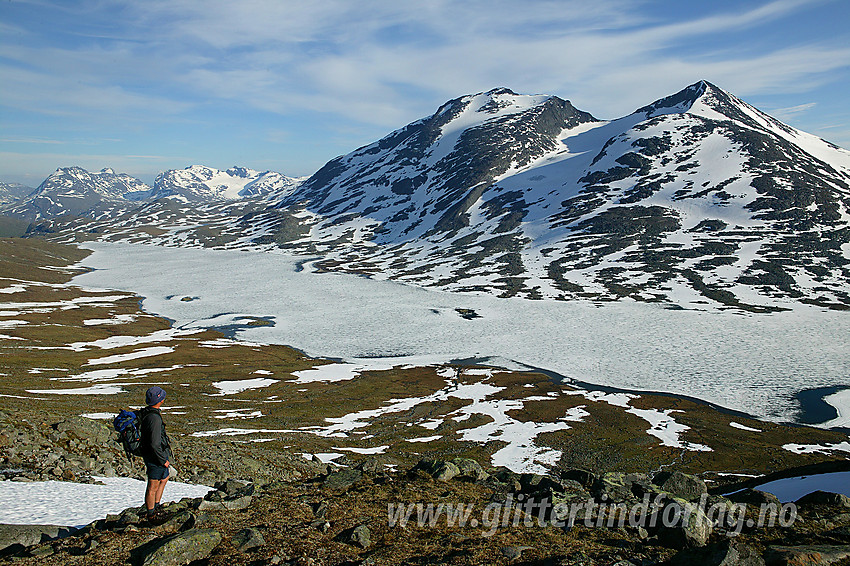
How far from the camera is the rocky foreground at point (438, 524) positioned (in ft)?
37.0

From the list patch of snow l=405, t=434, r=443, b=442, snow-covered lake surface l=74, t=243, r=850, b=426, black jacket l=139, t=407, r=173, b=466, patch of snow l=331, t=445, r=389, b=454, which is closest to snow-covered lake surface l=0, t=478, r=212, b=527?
black jacket l=139, t=407, r=173, b=466

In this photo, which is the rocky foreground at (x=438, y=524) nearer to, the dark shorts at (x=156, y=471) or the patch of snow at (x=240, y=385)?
the dark shorts at (x=156, y=471)

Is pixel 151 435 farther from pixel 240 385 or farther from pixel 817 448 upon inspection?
pixel 817 448

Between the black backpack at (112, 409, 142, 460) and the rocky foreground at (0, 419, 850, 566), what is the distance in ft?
6.82

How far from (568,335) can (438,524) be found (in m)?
83.9

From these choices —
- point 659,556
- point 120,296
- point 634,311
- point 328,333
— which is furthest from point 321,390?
point 120,296

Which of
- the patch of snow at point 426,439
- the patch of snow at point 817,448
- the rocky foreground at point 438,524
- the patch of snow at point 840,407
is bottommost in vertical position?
the patch of snow at point 426,439

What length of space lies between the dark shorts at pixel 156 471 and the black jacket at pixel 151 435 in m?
0.12

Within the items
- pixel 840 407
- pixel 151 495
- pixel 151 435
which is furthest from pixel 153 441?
pixel 840 407

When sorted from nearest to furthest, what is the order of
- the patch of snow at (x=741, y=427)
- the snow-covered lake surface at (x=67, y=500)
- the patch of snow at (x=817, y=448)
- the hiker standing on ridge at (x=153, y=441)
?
1. the hiker standing on ridge at (x=153, y=441)
2. the snow-covered lake surface at (x=67, y=500)
3. the patch of snow at (x=817, y=448)
4. the patch of snow at (x=741, y=427)

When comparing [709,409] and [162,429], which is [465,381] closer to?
[709,409]

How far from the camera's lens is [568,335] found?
9356cm

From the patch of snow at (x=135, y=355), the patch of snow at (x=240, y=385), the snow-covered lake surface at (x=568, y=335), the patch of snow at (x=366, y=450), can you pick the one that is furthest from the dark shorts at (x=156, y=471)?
the patch of snow at (x=135, y=355)

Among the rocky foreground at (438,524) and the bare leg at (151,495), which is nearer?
the rocky foreground at (438,524)
